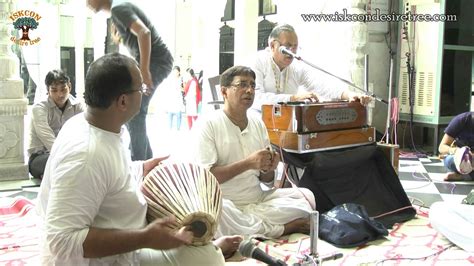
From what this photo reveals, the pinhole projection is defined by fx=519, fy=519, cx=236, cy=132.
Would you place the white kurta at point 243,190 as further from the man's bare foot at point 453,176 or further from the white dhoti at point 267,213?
the man's bare foot at point 453,176

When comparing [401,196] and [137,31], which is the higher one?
[137,31]

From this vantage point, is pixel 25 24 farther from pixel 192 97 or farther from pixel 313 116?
pixel 313 116

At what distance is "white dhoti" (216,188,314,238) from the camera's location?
8.69 ft

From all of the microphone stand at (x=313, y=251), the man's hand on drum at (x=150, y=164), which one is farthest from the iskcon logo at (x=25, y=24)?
the microphone stand at (x=313, y=251)

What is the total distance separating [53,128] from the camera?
4324mm

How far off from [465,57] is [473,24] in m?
0.48

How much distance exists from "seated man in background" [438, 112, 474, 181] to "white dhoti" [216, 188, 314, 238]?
2.02 m

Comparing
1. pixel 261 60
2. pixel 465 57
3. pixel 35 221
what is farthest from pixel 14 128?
pixel 465 57

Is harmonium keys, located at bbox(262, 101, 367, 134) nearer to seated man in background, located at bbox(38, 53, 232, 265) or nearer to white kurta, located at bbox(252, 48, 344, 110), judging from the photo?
white kurta, located at bbox(252, 48, 344, 110)

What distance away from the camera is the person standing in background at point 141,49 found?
3.53 m

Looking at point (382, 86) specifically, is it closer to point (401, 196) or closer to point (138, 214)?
point (401, 196)

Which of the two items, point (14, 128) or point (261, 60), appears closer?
point (261, 60)

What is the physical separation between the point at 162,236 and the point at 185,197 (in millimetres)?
293

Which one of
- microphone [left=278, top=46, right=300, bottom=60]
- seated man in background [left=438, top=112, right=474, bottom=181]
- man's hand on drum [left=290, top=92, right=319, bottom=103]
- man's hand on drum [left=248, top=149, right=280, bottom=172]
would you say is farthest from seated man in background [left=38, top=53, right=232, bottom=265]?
seated man in background [left=438, top=112, right=474, bottom=181]
